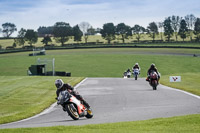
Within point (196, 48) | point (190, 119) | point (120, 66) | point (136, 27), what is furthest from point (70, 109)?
point (136, 27)

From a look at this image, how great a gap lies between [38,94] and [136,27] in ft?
565

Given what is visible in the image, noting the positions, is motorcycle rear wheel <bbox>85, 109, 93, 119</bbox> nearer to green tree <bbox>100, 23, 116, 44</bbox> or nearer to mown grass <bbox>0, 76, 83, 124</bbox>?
mown grass <bbox>0, 76, 83, 124</bbox>

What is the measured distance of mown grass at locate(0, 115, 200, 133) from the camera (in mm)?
9617

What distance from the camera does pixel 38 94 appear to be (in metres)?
22.2

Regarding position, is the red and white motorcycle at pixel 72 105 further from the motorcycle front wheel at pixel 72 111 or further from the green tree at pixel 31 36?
the green tree at pixel 31 36

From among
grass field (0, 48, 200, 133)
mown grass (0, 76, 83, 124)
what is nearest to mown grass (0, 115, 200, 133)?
grass field (0, 48, 200, 133)

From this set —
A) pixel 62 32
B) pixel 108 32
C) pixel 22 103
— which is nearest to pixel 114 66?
pixel 22 103

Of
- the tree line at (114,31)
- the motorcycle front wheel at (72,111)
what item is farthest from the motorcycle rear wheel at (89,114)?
the tree line at (114,31)

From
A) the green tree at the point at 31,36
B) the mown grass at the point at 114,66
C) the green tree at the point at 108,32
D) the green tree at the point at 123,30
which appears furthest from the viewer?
the green tree at the point at 123,30

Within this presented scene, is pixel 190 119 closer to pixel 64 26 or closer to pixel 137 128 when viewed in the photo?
pixel 137 128

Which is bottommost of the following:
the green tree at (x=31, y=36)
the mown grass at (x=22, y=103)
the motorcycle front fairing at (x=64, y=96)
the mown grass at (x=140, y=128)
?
the mown grass at (x=22, y=103)

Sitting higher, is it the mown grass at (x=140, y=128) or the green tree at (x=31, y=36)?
the green tree at (x=31, y=36)

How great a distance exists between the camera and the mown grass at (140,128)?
31.6 feet

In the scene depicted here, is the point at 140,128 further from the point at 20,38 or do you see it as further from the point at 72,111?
the point at 20,38
